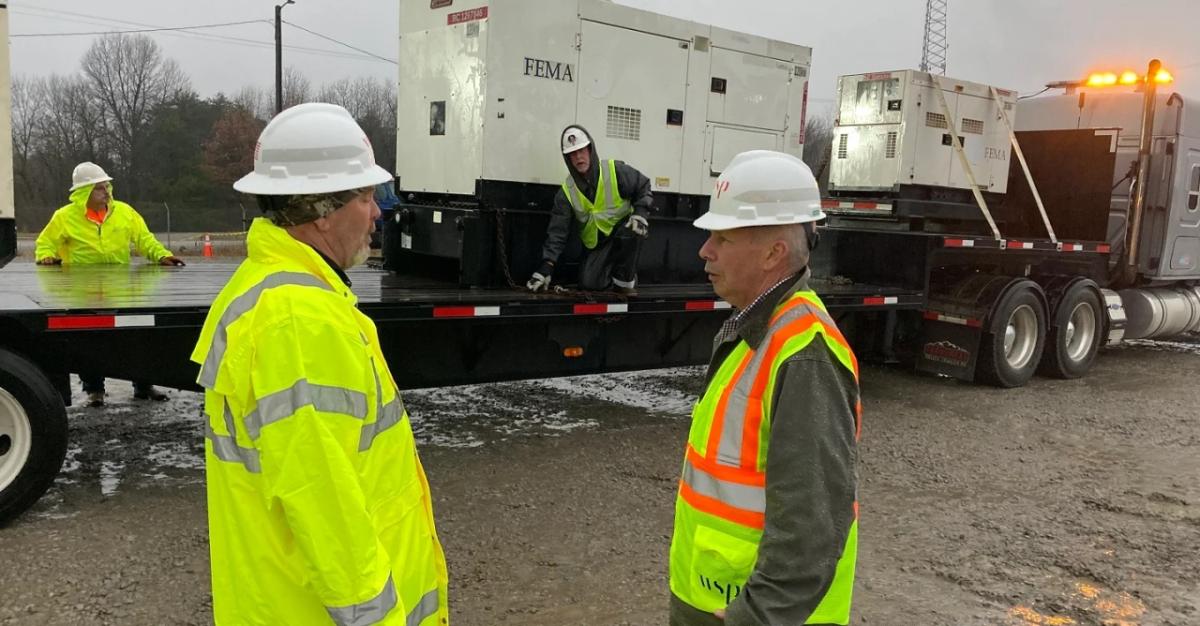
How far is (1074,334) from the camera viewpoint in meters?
10.5

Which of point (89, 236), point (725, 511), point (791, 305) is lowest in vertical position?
point (725, 511)

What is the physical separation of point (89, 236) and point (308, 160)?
6421 mm

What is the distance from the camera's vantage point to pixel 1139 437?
759 centimetres

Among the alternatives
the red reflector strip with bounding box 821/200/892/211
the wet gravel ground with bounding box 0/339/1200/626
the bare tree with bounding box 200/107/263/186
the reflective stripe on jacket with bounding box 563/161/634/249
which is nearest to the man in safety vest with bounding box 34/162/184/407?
the wet gravel ground with bounding box 0/339/1200/626

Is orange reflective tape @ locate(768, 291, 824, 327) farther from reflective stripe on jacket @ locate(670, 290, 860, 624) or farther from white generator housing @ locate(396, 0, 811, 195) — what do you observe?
white generator housing @ locate(396, 0, 811, 195)

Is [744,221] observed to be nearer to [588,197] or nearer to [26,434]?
[26,434]

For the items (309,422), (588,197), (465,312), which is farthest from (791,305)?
(588,197)

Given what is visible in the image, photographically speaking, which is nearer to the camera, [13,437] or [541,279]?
[13,437]

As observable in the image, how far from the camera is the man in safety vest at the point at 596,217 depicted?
6.37 metres

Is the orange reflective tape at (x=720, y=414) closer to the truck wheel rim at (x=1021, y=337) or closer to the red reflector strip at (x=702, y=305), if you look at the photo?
the red reflector strip at (x=702, y=305)

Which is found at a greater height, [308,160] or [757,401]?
[308,160]

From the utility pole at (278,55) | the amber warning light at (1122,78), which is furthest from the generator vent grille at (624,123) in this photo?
the utility pole at (278,55)

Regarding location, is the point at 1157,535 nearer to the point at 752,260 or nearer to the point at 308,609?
the point at 752,260

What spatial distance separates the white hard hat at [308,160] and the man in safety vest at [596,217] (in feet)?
14.2
